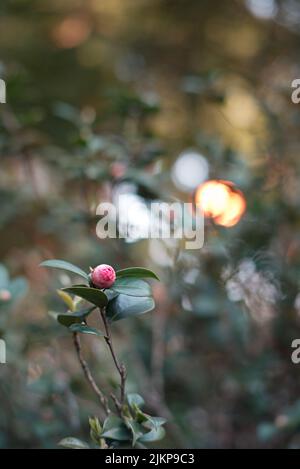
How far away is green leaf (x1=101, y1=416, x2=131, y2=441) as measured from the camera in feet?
2.75

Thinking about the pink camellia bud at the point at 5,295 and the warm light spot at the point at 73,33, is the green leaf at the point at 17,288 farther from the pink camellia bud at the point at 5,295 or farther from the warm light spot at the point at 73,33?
the warm light spot at the point at 73,33

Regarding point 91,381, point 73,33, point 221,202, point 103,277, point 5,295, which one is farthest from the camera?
point 73,33

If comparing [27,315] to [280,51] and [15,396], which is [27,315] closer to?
[15,396]

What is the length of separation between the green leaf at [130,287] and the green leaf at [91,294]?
22 mm

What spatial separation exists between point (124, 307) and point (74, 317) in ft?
0.25

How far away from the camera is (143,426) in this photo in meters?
0.89

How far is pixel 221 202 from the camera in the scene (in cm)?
151

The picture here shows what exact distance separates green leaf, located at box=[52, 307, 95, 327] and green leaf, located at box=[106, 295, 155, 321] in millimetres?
29

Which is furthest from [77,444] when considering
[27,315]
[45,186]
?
[45,186]

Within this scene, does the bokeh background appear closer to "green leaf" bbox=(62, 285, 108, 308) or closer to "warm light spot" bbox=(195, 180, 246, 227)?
"warm light spot" bbox=(195, 180, 246, 227)

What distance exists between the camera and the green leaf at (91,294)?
0.76 meters

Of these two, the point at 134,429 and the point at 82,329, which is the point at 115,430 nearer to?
the point at 134,429

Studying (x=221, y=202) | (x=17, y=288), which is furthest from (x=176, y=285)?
(x=17, y=288)

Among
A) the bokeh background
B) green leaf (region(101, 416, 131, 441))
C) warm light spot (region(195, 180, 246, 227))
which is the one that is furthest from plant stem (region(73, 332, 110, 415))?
warm light spot (region(195, 180, 246, 227))
